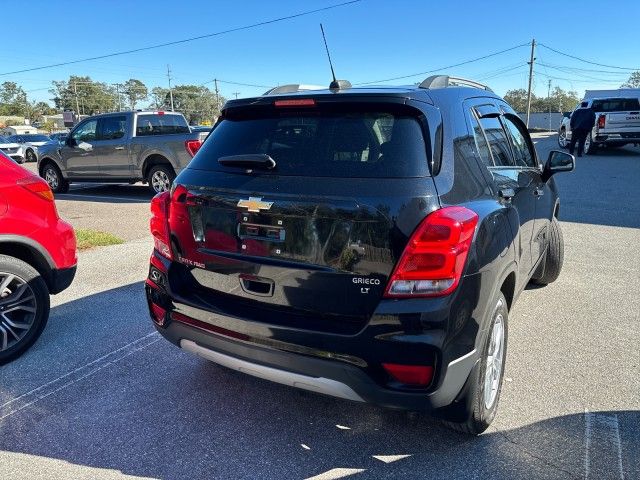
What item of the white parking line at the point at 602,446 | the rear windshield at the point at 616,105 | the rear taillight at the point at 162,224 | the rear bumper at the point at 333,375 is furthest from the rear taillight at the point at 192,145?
the rear windshield at the point at 616,105

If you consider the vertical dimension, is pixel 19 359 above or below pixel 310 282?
below

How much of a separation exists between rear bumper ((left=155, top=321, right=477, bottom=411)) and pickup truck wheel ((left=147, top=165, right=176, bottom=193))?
8.98 meters

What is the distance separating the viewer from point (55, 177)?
1261cm

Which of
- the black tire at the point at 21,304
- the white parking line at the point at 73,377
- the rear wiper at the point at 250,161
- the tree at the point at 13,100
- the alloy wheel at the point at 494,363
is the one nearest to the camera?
the rear wiper at the point at 250,161

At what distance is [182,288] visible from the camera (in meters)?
2.78

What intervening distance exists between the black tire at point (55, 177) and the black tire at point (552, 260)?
11.6 meters

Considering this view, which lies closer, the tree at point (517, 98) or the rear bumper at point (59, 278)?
the rear bumper at point (59, 278)

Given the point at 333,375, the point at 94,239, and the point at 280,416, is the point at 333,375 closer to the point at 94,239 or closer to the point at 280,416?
the point at 280,416

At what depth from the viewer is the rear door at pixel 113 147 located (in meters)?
11.3

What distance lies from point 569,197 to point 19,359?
996 cm

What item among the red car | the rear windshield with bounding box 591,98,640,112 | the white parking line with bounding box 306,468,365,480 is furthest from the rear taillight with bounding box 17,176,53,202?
the rear windshield with bounding box 591,98,640,112

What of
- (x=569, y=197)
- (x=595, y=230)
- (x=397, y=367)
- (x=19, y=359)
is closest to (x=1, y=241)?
(x=19, y=359)

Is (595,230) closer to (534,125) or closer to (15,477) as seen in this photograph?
(15,477)

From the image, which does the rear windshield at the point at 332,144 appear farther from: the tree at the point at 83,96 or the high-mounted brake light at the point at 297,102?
the tree at the point at 83,96
